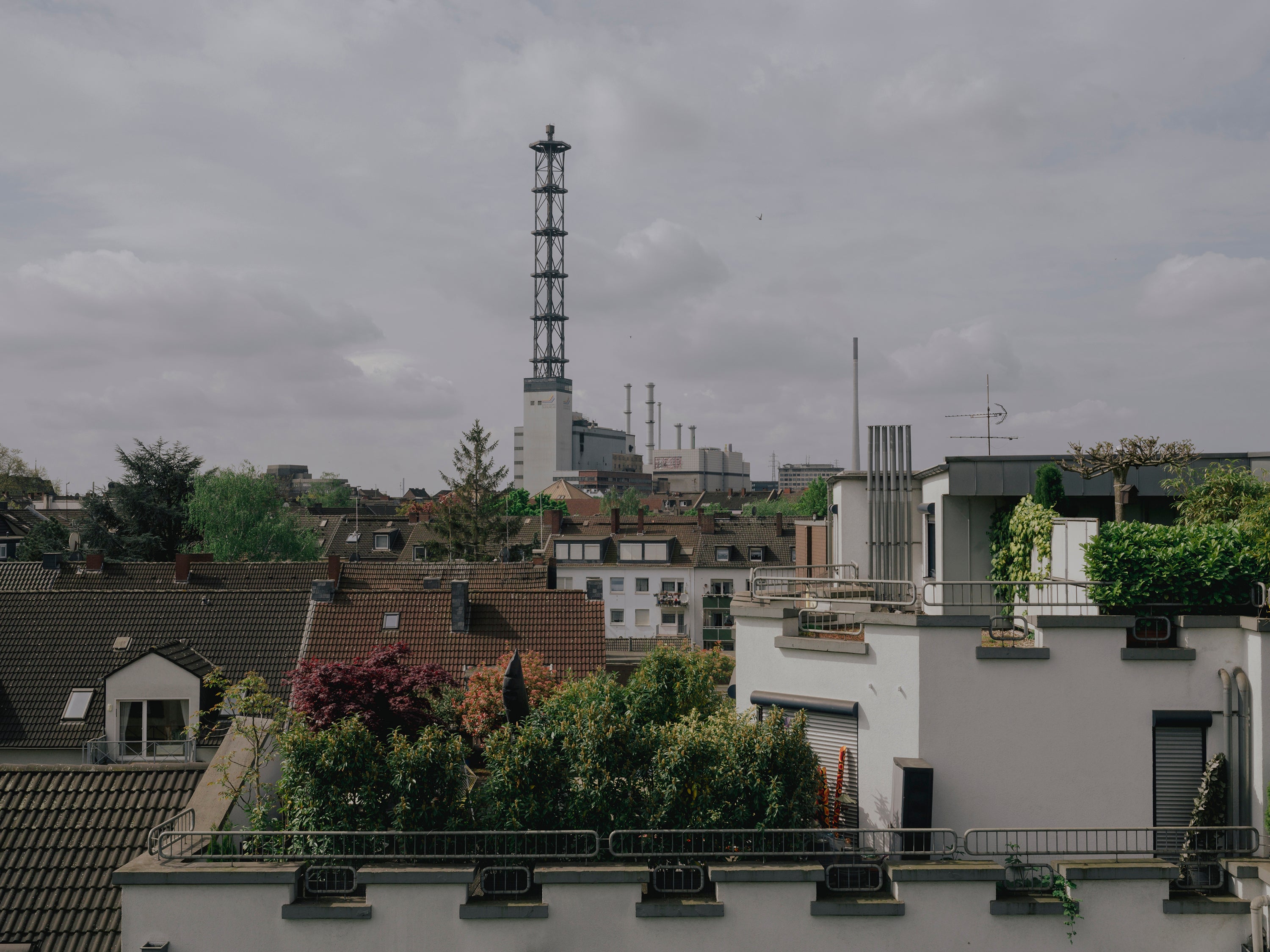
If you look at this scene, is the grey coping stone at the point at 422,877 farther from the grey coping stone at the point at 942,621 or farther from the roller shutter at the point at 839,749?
the grey coping stone at the point at 942,621

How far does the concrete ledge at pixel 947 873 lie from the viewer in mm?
10477

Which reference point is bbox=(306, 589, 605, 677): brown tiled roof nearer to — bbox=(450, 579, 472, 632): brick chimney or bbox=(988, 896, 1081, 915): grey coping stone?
bbox=(450, 579, 472, 632): brick chimney

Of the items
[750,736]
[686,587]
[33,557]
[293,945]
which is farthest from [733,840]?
[33,557]

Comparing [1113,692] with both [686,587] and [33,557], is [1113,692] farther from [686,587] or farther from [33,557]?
[33,557]

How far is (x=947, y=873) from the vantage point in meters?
10.5

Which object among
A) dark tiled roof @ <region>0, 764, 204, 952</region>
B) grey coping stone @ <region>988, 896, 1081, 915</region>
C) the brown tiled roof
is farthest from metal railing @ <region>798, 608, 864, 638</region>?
the brown tiled roof

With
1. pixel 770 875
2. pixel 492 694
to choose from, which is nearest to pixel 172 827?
pixel 770 875

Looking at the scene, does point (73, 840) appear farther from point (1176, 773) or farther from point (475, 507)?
point (475, 507)

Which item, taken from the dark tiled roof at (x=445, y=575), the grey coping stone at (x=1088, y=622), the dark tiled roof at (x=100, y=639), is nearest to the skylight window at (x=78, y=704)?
the dark tiled roof at (x=100, y=639)

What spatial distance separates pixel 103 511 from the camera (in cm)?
6059

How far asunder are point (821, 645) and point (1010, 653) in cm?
250

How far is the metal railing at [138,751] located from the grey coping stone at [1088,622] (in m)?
19.5

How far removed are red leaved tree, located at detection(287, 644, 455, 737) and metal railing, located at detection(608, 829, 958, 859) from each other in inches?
212

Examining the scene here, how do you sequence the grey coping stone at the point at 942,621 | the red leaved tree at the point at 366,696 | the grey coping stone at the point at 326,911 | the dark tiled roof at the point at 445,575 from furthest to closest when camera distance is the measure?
1. the dark tiled roof at the point at 445,575
2. the red leaved tree at the point at 366,696
3. the grey coping stone at the point at 942,621
4. the grey coping stone at the point at 326,911
